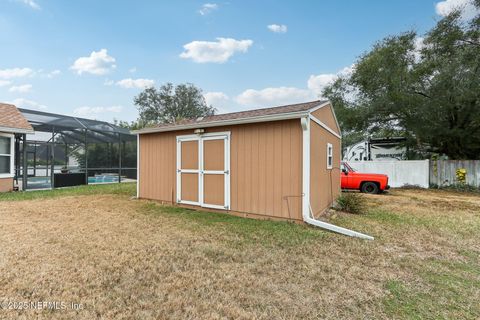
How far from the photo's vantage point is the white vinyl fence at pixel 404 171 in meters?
11.6

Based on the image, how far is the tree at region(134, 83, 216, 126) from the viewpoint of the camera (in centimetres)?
3025

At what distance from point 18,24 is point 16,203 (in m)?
6.17

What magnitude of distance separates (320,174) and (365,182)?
4.87m

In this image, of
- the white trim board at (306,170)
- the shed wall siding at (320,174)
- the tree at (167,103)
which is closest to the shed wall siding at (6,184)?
the white trim board at (306,170)

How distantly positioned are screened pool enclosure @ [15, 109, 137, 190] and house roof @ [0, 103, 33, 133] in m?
0.43

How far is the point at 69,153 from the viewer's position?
1224cm

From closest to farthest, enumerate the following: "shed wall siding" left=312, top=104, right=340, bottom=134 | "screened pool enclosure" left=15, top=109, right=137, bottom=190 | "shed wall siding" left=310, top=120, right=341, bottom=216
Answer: "shed wall siding" left=310, top=120, right=341, bottom=216 → "shed wall siding" left=312, top=104, right=340, bottom=134 → "screened pool enclosure" left=15, top=109, right=137, bottom=190

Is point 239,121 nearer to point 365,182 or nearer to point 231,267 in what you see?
point 231,267

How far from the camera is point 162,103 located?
99.9 feet

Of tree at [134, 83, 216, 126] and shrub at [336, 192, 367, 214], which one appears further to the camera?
tree at [134, 83, 216, 126]

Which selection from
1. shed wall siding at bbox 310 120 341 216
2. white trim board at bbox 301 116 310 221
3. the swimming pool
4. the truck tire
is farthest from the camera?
the swimming pool

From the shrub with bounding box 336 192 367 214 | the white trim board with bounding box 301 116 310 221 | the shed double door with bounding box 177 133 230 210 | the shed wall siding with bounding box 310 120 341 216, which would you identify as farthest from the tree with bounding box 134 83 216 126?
the white trim board with bounding box 301 116 310 221

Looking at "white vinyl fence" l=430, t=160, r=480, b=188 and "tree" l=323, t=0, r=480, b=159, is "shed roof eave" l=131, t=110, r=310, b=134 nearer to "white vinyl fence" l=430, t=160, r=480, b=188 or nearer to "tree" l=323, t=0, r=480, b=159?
"tree" l=323, t=0, r=480, b=159

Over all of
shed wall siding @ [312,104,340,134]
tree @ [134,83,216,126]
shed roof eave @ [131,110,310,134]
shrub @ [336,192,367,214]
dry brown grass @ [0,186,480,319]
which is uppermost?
tree @ [134,83,216,126]
